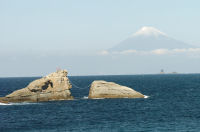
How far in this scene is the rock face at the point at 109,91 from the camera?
9125 cm

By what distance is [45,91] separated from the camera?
295ft

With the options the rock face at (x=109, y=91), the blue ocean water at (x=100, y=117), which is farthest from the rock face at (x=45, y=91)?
the rock face at (x=109, y=91)

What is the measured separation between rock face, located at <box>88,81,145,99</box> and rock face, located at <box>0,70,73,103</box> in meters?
6.21

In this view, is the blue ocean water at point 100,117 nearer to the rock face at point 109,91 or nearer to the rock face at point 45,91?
the rock face at point 45,91

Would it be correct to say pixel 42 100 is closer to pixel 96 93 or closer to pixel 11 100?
pixel 11 100

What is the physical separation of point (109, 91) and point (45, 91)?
1488cm

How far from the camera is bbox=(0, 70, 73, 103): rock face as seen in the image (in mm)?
87125

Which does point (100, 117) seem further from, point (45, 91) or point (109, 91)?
point (109, 91)

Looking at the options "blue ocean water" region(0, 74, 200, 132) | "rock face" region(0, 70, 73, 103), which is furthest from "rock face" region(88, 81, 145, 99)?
"rock face" region(0, 70, 73, 103)

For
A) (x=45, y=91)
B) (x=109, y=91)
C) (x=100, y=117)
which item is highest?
(x=45, y=91)

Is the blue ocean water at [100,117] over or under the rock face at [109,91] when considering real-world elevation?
under

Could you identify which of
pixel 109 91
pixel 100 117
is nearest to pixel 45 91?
pixel 109 91

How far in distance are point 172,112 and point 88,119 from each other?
53.3 feet

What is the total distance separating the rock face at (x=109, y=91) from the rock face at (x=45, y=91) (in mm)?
6214
